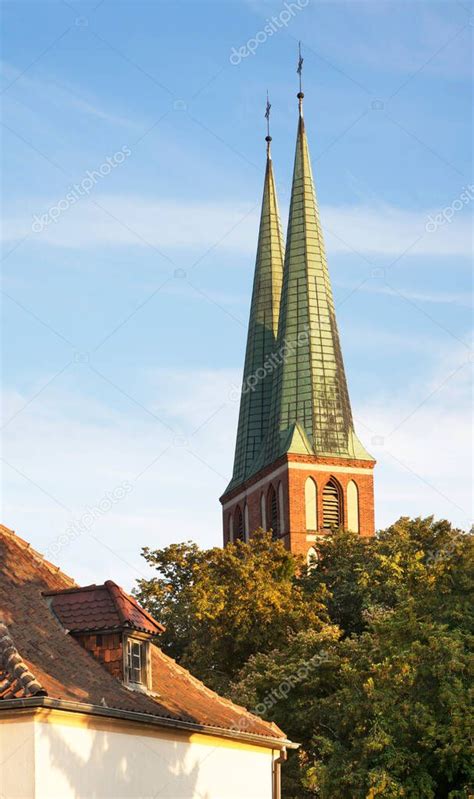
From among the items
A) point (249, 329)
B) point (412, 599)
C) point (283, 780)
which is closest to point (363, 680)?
point (412, 599)

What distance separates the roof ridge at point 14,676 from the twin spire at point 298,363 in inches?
2488

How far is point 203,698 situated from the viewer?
29.7 m

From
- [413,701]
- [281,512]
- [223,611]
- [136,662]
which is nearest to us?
[136,662]

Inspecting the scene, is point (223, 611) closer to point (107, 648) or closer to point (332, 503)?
point (107, 648)

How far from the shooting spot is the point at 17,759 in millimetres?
22812

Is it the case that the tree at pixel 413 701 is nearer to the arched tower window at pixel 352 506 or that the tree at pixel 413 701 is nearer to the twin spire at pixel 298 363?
the arched tower window at pixel 352 506

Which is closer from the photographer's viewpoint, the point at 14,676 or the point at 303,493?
the point at 14,676

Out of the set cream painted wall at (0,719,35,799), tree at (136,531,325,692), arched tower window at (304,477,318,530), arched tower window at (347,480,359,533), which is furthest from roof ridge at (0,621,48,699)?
arched tower window at (347,480,359,533)

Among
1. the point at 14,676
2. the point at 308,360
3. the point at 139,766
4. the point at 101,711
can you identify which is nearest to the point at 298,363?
the point at 308,360

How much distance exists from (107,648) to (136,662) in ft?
2.50

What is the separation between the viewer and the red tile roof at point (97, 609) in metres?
26.7

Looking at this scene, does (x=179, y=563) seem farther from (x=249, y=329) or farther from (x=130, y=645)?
(x=249, y=329)

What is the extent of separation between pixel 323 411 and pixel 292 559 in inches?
1172

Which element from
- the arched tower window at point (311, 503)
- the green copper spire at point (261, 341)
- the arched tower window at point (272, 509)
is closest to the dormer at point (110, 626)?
the arched tower window at point (311, 503)
